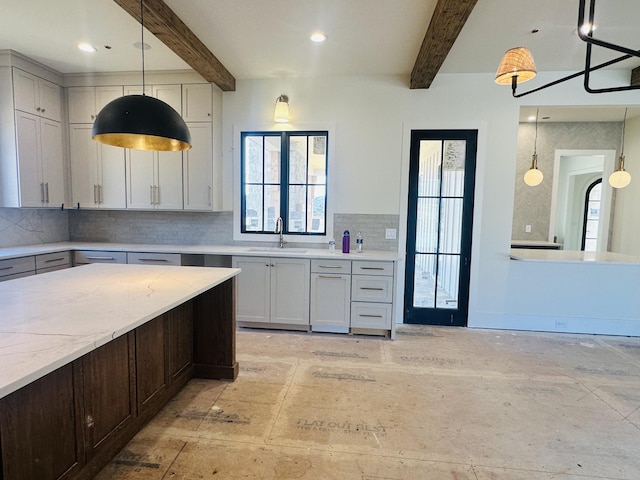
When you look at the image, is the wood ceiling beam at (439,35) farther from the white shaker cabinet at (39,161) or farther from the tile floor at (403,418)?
the white shaker cabinet at (39,161)

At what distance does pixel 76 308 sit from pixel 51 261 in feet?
8.64

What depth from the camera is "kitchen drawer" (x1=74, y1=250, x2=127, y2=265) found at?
3787 millimetres

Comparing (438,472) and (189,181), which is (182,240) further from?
(438,472)

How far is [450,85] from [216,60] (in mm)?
2582

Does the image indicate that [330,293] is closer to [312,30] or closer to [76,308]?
[76,308]

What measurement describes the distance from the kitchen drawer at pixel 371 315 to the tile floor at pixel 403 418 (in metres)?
0.30

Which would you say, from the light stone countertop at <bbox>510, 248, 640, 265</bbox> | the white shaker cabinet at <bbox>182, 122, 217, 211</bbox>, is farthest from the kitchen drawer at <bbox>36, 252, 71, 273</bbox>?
the light stone countertop at <bbox>510, 248, 640, 265</bbox>

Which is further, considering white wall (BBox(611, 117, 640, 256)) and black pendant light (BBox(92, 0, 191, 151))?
white wall (BBox(611, 117, 640, 256))

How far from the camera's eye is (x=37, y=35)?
3064mm

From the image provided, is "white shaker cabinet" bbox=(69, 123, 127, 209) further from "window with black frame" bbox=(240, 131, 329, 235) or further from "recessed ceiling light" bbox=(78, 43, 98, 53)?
"window with black frame" bbox=(240, 131, 329, 235)

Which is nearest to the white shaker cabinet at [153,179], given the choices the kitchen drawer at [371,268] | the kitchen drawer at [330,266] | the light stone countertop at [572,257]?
the kitchen drawer at [330,266]

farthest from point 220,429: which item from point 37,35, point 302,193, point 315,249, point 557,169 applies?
point 557,169

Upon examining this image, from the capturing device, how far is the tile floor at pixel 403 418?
5.85ft

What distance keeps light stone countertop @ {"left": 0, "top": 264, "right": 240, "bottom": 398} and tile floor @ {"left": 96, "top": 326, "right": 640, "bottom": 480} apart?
87cm
